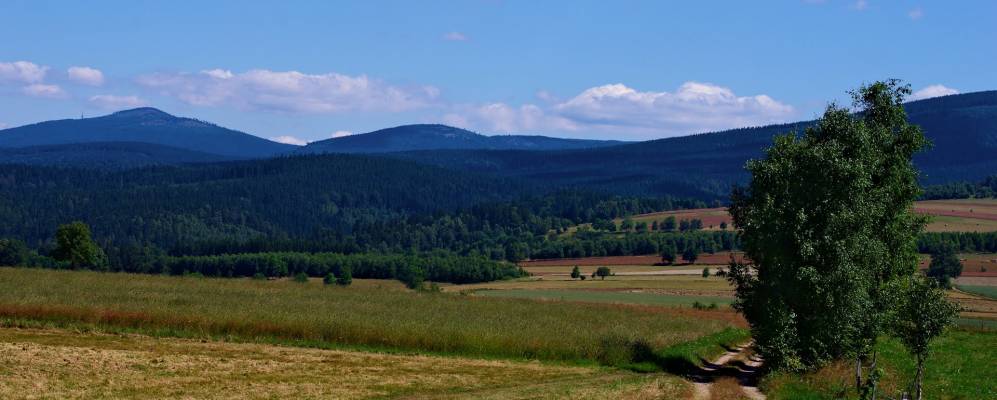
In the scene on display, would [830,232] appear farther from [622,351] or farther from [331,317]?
[331,317]

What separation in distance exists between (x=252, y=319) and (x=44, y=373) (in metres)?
21.3

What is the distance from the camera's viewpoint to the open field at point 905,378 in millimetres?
54156

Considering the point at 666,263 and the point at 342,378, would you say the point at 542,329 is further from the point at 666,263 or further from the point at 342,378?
the point at 666,263

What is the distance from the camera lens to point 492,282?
564ft

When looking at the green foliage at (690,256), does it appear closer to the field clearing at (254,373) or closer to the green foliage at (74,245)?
the green foliage at (74,245)

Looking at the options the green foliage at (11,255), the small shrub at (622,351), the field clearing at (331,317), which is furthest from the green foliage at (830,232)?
A: the green foliage at (11,255)

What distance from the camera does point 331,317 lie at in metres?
72.7

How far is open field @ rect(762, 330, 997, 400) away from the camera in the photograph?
54.2m

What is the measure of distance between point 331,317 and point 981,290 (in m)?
94.9

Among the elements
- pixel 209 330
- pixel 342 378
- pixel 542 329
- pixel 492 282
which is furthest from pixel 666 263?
pixel 342 378

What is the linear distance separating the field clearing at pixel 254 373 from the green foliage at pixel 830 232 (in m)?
7.70

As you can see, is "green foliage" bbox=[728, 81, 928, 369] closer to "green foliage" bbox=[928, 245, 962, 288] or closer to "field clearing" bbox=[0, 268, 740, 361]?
"field clearing" bbox=[0, 268, 740, 361]

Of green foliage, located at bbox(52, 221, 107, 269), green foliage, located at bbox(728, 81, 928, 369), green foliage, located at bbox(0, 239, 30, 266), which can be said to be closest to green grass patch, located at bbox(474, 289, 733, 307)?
green foliage, located at bbox(52, 221, 107, 269)

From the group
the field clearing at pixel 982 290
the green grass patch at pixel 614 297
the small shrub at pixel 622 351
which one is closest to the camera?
the small shrub at pixel 622 351
